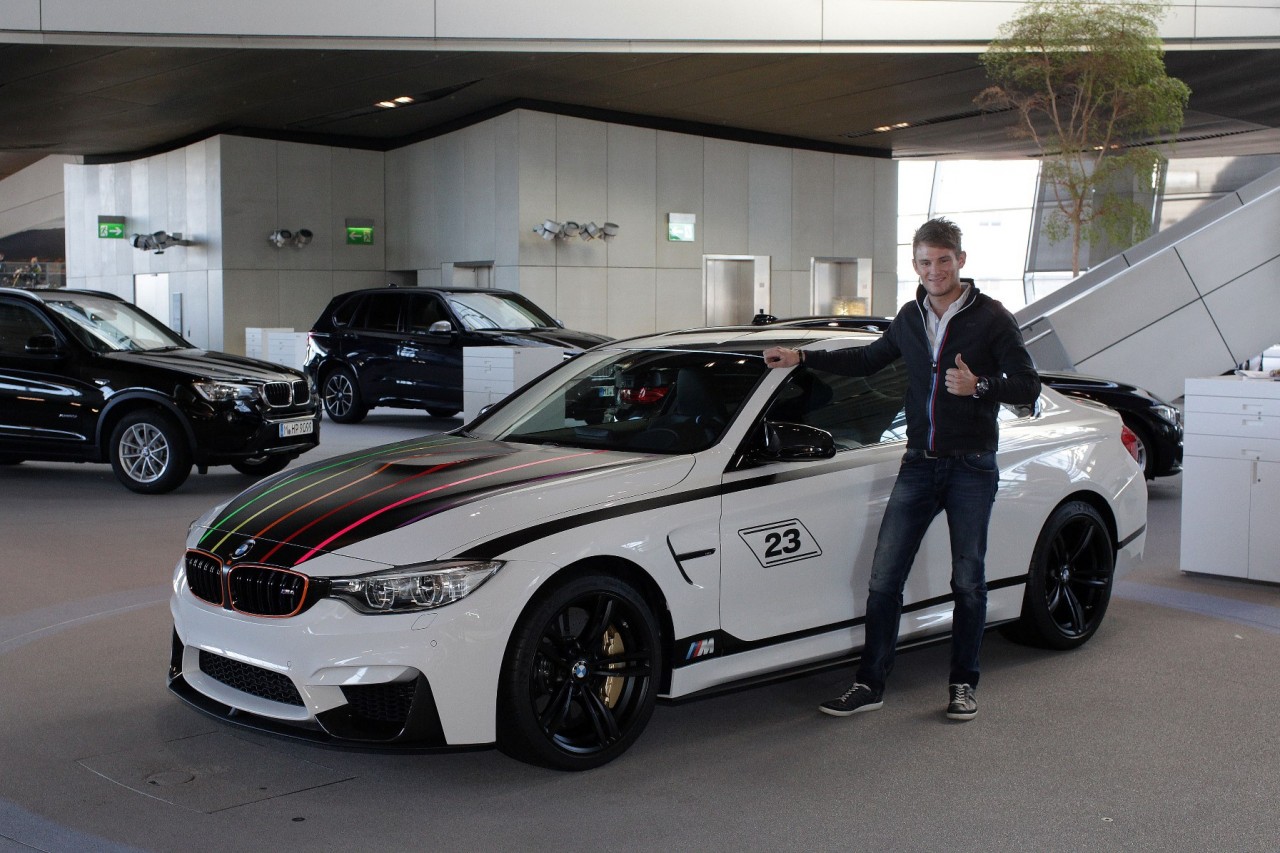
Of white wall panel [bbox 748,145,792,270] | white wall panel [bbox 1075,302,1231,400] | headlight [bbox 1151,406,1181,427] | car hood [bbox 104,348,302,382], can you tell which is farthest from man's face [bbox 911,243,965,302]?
white wall panel [bbox 748,145,792,270]

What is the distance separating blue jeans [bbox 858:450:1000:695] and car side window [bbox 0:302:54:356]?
9.00m

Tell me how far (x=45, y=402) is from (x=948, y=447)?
896 centimetres

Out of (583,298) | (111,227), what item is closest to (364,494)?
(583,298)

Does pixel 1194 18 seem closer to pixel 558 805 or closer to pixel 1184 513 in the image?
pixel 1184 513

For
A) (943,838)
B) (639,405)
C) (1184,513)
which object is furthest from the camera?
(1184,513)

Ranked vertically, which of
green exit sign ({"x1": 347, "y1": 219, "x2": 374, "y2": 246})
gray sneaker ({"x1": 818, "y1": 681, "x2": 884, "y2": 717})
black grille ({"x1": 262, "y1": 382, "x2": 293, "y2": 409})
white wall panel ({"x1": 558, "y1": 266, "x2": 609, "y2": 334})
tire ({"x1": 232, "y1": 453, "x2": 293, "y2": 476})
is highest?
green exit sign ({"x1": 347, "y1": 219, "x2": 374, "y2": 246})

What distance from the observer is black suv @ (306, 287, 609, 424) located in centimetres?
1633

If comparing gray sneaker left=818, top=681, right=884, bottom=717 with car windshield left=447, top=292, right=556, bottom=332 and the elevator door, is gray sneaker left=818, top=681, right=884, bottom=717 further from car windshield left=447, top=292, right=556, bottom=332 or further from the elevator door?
the elevator door

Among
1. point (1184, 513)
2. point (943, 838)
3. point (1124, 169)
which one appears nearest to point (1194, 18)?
point (1124, 169)

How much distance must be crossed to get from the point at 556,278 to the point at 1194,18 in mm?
11919

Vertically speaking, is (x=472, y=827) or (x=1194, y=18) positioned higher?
(x=1194, y=18)

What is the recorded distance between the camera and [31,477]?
1220cm

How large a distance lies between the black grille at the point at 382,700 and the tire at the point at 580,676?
294 millimetres

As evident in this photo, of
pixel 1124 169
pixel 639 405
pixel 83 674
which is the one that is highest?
pixel 1124 169
